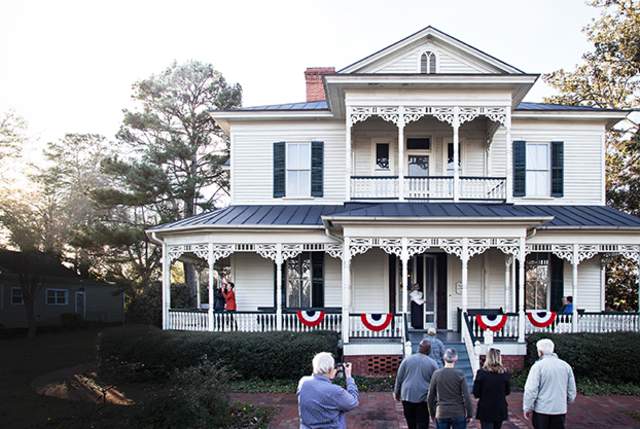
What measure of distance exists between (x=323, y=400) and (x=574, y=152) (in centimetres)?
1621

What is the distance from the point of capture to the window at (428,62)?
16906mm

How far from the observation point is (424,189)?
1678cm

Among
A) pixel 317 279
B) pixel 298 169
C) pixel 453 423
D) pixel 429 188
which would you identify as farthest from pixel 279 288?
pixel 453 423

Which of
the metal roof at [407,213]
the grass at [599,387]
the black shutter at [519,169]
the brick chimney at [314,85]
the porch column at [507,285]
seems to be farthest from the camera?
the brick chimney at [314,85]

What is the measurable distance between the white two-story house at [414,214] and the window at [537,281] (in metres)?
0.05

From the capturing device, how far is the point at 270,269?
17.8 m

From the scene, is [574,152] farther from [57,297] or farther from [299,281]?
[57,297]

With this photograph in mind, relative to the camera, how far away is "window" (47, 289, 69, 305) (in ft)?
117

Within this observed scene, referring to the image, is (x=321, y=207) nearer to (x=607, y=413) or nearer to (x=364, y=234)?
(x=364, y=234)

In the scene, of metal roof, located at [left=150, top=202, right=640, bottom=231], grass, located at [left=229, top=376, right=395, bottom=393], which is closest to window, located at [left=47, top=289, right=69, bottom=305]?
metal roof, located at [left=150, top=202, right=640, bottom=231]

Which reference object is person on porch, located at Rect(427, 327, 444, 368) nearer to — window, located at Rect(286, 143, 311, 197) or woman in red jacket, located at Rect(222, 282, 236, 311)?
woman in red jacket, located at Rect(222, 282, 236, 311)

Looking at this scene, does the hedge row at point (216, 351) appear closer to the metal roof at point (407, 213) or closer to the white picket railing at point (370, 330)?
the white picket railing at point (370, 330)

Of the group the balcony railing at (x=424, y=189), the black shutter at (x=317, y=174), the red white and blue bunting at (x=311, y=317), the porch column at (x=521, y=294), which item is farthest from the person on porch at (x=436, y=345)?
the black shutter at (x=317, y=174)

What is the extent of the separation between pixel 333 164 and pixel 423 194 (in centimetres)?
349
